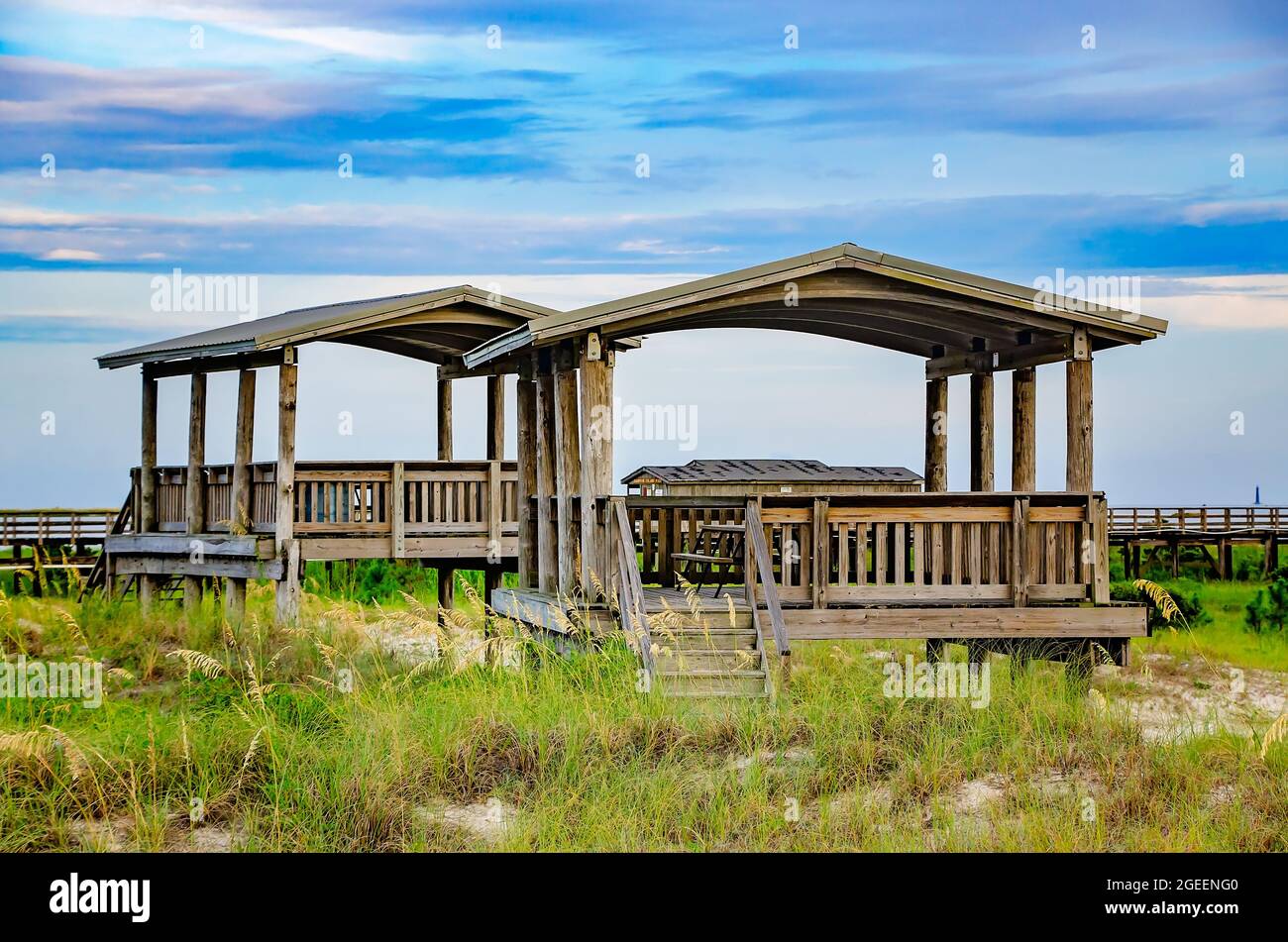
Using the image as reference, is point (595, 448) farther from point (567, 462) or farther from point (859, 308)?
point (859, 308)

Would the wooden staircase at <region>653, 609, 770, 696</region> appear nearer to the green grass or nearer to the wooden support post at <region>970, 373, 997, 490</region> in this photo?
the green grass

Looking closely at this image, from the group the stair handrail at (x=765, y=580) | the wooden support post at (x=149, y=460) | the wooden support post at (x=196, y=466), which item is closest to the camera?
the stair handrail at (x=765, y=580)

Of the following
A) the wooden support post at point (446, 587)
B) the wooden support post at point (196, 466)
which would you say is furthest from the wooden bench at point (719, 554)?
the wooden support post at point (196, 466)

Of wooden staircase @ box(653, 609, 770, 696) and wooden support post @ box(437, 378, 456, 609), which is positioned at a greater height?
wooden support post @ box(437, 378, 456, 609)

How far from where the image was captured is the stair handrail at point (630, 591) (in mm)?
10195

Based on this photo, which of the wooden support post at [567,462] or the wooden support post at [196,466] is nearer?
the wooden support post at [567,462]

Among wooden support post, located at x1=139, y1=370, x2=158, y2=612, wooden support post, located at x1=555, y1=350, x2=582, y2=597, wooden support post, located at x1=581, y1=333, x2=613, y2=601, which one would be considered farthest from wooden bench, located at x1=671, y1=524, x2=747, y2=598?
wooden support post, located at x1=139, y1=370, x2=158, y2=612

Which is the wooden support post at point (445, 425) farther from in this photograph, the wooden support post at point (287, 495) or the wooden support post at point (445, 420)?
the wooden support post at point (287, 495)

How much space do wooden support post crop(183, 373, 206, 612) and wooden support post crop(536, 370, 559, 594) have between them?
7224mm

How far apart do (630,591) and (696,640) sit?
2.55ft

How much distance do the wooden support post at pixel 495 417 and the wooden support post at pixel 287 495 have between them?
11.6 feet

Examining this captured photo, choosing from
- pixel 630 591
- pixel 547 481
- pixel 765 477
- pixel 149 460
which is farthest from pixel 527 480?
pixel 765 477

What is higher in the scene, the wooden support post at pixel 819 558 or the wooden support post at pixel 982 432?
the wooden support post at pixel 982 432

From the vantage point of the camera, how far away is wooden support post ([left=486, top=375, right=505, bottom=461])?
1995 centimetres
